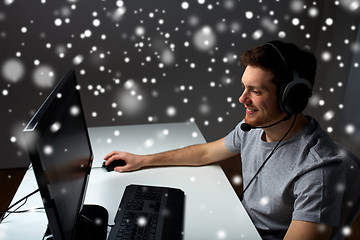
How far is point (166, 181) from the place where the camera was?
1148 millimetres

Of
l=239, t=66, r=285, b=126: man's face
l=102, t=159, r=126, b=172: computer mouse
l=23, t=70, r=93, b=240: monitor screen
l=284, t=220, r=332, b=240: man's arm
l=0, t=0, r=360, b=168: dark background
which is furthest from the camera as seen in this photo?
l=0, t=0, r=360, b=168: dark background

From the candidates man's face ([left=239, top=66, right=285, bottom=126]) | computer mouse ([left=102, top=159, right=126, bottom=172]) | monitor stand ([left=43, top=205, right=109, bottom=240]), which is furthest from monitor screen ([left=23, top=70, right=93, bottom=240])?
man's face ([left=239, top=66, right=285, bottom=126])

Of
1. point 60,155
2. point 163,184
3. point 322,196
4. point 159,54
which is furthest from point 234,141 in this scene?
point 159,54

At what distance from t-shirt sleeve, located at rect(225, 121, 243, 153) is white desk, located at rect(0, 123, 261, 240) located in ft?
0.34

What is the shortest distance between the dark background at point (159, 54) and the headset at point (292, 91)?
123cm

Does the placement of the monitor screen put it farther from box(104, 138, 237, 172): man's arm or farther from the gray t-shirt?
the gray t-shirt

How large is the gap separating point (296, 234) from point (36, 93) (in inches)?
70.8

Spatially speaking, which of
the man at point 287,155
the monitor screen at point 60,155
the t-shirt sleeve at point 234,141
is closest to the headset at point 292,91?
the man at point 287,155

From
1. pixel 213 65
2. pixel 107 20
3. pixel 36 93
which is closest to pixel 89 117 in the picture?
pixel 36 93

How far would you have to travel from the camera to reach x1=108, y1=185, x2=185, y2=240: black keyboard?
0.88m

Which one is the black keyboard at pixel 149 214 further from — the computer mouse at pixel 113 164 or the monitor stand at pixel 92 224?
the computer mouse at pixel 113 164

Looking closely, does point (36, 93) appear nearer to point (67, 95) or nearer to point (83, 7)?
point (83, 7)

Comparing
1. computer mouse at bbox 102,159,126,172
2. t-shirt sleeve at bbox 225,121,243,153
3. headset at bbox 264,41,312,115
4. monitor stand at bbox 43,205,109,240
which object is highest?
t-shirt sleeve at bbox 225,121,243,153

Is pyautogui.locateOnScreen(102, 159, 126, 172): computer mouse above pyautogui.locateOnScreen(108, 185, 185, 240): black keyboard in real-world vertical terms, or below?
above
